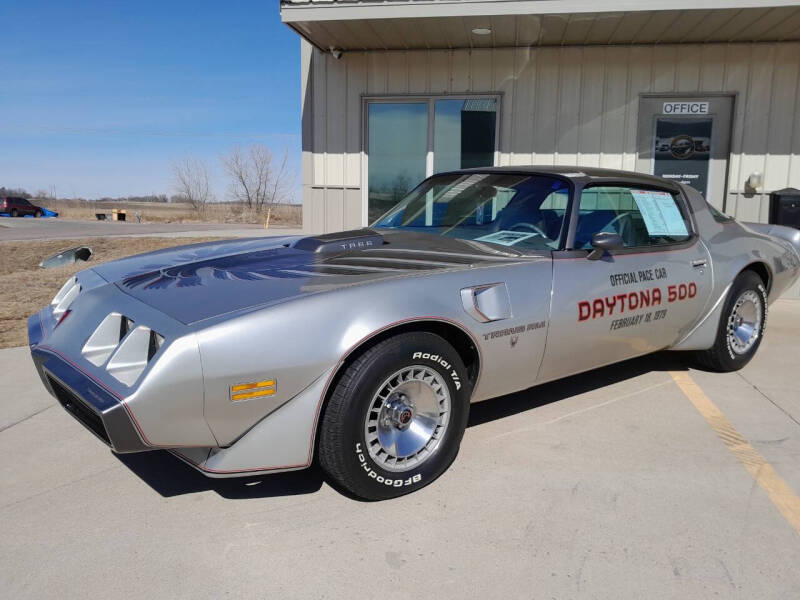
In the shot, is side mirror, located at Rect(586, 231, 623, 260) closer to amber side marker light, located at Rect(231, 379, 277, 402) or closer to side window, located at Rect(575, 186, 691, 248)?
side window, located at Rect(575, 186, 691, 248)

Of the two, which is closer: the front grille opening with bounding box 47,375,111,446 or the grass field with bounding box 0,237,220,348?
the front grille opening with bounding box 47,375,111,446

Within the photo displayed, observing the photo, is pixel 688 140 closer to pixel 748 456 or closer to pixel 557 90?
pixel 557 90

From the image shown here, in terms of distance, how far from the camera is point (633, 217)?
4.12 meters

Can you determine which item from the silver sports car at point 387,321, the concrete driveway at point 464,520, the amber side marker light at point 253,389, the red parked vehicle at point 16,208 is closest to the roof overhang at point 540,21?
the silver sports car at point 387,321

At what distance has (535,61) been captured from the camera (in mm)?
8648

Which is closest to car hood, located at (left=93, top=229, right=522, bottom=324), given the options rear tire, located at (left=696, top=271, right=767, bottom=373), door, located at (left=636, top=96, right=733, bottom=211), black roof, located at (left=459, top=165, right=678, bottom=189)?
black roof, located at (left=459, top=165, right=678, bottom=189)

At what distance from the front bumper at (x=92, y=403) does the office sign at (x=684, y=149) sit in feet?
25.9

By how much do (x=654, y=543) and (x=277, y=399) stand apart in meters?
1.58

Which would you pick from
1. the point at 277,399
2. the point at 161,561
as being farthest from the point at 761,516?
the point at 161,561

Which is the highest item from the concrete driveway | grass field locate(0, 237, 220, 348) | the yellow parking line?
grass field locate(0, 237, 220, 348)

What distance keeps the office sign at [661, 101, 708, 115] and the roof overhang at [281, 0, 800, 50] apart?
2.55 ft

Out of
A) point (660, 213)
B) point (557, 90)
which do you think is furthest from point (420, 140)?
point (660, 213)

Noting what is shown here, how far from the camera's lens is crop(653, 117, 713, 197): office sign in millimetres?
8641

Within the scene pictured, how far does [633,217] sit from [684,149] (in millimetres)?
5379
